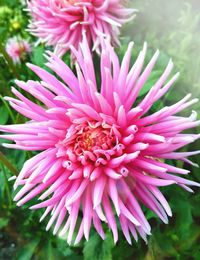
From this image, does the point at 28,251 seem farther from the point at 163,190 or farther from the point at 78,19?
the point at 78,19

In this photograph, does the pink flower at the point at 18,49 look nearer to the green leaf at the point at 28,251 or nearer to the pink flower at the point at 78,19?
the pink flower at the point at 78,19

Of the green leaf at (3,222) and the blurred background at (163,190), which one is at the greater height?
the blurred background at (163,190)

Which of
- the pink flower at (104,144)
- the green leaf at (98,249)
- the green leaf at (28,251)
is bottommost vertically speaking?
the green leaf at (28,251)

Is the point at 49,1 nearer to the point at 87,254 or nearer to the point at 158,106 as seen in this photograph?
the point at 158,106

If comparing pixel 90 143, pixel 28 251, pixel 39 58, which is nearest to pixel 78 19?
pixel 39 58

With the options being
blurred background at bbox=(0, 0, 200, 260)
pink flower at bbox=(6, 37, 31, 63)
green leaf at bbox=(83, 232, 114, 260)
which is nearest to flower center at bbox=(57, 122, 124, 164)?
blurred background at bbox=(0, 0, 200, 260)

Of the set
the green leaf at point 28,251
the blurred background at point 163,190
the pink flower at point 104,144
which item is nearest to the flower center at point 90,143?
the pink flower at point 104,144
